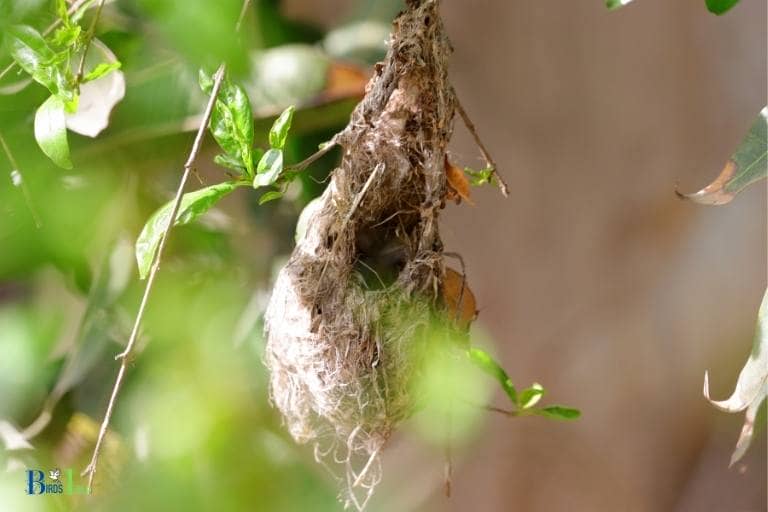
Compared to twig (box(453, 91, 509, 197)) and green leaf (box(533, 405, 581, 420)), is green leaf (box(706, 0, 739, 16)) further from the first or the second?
green leaf (box(533, 405, 581, 420))

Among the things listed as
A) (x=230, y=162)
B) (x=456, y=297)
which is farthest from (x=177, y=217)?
(x=456, y=297)

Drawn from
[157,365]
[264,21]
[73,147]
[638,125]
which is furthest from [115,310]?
[638,125]

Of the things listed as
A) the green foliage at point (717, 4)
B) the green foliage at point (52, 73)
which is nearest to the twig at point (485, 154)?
the green foliage at point (717, 4)

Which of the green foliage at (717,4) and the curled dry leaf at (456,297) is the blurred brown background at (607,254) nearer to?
the curled dry leaf at (456,297)

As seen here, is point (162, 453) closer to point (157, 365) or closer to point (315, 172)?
point (157, 365)

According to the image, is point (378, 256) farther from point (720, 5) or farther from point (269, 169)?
point (720, 5)

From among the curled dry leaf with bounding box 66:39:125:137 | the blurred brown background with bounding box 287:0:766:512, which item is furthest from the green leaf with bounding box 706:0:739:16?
the blurred brown background with bounding box 287:0:766:512
